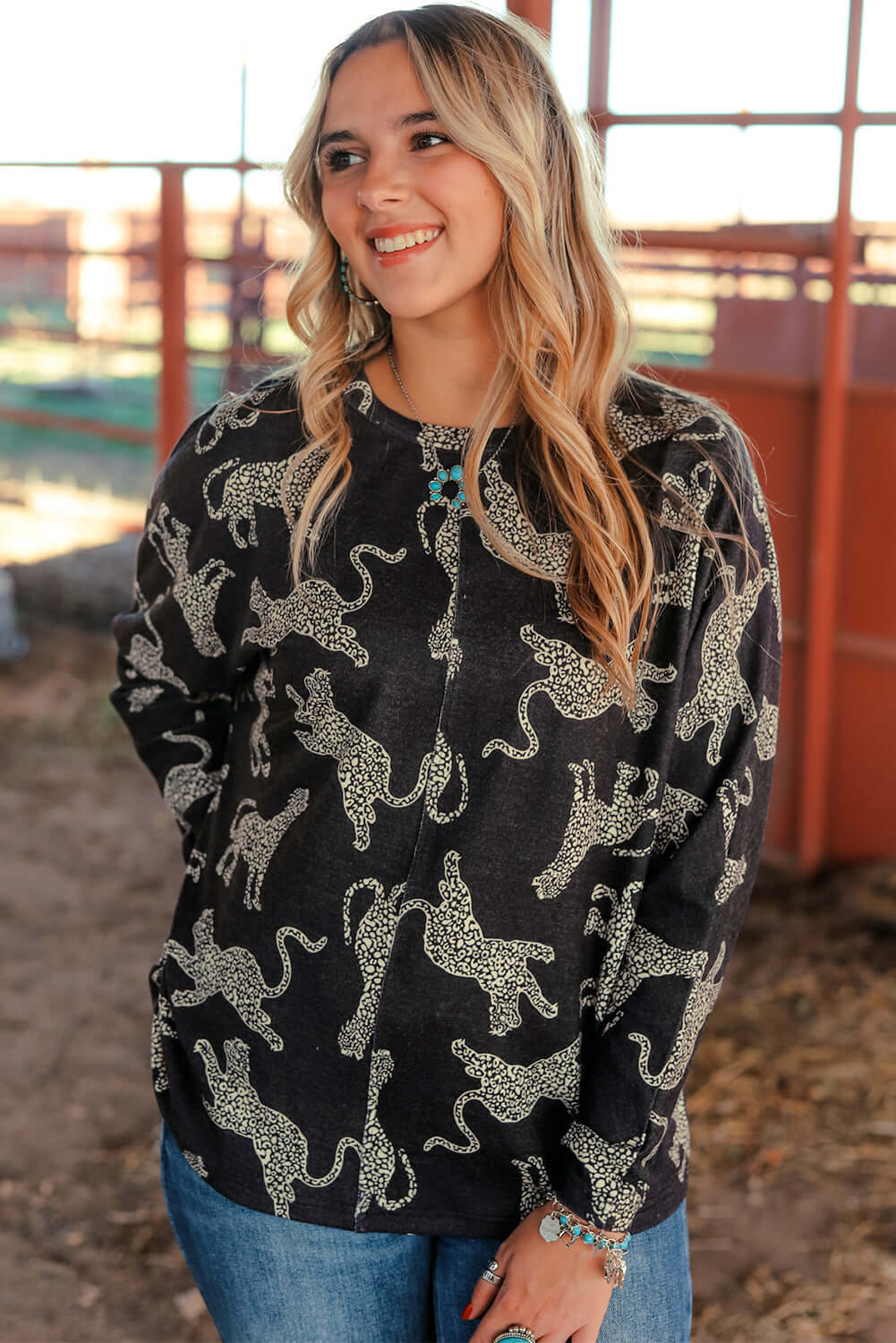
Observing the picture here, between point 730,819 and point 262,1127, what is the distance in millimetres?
581

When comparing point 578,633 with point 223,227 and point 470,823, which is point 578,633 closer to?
point 470,823

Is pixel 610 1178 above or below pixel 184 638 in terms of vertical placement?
below

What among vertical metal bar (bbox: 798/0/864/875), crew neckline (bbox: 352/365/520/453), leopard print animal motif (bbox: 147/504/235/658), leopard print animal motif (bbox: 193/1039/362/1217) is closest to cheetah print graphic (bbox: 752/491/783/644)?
crew neckline (bbox: 352/365/520/453)

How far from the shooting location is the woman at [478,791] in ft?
4.49

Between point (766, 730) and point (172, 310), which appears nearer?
point (766, 730)

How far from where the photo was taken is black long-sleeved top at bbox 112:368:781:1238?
4.48 ft

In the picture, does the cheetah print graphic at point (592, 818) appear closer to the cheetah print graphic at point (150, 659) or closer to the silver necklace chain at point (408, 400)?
the silver necklace chain at point (408, 400)

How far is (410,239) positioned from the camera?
145 centimetres

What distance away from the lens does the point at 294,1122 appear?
143 centimetres

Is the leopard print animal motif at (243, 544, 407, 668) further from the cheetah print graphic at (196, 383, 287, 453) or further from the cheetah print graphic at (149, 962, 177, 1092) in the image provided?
the cheetah print graphic at (149, 962, 177, 1092)

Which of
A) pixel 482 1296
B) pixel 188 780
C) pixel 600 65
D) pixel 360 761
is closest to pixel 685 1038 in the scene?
pixel 482 1296

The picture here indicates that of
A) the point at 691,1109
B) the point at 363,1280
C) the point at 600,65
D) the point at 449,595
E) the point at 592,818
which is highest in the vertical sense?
the point at 600,65

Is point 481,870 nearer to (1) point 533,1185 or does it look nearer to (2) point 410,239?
(1) point 533,1185

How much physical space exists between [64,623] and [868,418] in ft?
13.2
